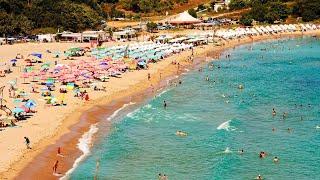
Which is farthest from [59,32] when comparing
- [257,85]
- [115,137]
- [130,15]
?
[115,137]

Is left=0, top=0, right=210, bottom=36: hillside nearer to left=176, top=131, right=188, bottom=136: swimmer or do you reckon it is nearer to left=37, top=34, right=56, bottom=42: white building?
left=37, top=34, right=56, bottom=42: white building

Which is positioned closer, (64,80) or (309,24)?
(64,80)

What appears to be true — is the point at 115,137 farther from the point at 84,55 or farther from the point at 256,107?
the point at 84,55

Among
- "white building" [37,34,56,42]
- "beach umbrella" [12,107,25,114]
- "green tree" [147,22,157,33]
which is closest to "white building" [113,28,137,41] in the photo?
"green tree" [147,22,157,33]

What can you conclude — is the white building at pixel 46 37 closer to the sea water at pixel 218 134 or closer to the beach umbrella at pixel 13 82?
the sea water at pixel 218 134

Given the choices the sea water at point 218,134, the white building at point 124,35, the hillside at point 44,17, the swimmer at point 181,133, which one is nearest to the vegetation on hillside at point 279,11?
the white building at point 124,35

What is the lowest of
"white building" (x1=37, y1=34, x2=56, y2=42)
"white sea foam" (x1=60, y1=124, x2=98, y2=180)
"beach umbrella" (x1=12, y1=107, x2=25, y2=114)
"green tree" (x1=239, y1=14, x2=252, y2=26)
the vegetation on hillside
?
"white sea foam" (x1=60, y1=124, x2=98, y2=180)
